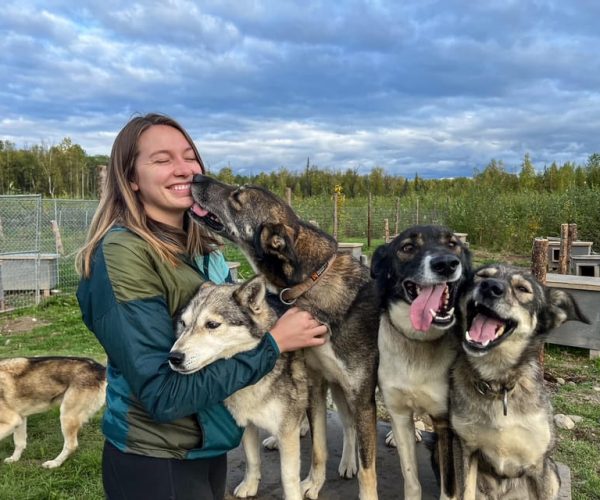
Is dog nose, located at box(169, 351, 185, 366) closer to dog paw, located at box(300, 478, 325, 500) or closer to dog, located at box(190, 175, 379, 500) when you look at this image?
dog, located at box(190, 175, 379, 500)

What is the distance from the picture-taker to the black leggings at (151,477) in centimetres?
212

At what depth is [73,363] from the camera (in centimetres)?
523

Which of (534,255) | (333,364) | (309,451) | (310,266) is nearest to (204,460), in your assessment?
(333,364)

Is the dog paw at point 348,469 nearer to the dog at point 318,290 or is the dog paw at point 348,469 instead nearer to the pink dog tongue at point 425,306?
the dog at point 318,290

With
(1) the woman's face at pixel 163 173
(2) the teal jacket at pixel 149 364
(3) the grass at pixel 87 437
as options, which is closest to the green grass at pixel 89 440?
(3) the grass at pixel 87 437

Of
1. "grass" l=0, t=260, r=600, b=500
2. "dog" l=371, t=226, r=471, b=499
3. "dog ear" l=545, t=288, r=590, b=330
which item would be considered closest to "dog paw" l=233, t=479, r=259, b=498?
"dog" l=371, t=226, r=471, b=499

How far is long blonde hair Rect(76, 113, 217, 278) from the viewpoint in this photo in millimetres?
2248

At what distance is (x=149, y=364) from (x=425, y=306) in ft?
4.51

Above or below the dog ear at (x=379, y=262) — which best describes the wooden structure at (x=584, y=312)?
below

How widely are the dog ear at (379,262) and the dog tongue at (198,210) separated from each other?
41.8 inches

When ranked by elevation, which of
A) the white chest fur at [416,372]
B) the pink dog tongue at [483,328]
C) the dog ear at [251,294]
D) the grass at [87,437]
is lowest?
the grass at [87,437]

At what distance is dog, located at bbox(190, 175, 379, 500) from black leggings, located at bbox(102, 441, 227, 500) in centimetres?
92

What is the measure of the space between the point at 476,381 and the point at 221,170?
955 inches

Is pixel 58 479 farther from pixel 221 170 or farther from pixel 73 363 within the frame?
pixel 221 170
